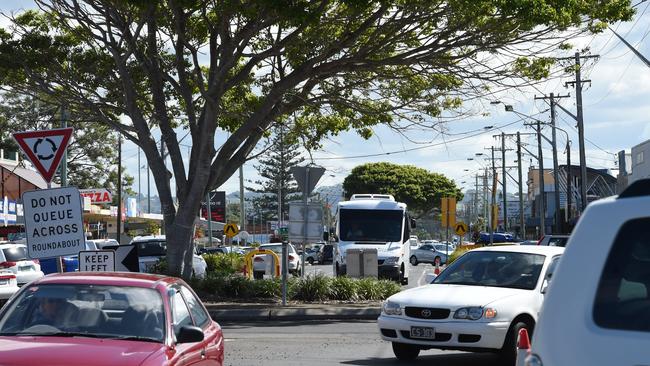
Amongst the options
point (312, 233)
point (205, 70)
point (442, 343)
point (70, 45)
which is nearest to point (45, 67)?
point (70, 45)

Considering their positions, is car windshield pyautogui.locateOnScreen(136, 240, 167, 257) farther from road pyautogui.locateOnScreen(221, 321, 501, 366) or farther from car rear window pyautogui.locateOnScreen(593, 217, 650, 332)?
car rear window pyautogui.locateOnScreen(593, 217, 650, 332)

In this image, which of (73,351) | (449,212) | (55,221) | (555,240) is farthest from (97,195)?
(73,351)

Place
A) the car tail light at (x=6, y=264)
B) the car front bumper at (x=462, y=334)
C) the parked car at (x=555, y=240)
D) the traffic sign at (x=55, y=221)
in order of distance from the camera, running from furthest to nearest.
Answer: the parked car at (x=555, y=240) → the car tail light at (x=6, y=264) → the traffic sign at (x=55, y=221) → the car front bumper at (x=462, y=334)

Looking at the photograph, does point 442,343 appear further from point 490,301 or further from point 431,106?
point 431,106

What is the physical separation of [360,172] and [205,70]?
6633 cm

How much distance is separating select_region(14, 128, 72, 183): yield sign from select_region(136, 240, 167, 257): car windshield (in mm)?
16926

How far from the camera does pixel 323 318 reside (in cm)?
2058

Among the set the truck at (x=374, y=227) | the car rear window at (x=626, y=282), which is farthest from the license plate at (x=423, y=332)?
the truck at (x=374, y=227)

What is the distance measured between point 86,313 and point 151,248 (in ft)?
77.1

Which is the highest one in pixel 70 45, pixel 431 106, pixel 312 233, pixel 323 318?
pixel 70 45

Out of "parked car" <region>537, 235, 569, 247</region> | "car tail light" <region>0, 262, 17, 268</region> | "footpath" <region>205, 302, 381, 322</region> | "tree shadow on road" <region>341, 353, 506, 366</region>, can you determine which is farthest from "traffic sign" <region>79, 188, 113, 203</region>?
"tree shadow on road" <region>341, 353, 506, 366</region>

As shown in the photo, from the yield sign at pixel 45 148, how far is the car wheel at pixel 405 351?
543cm

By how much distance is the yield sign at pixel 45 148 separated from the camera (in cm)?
1431

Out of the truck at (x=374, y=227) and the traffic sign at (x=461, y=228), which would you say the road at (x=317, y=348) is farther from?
the traffic sign at (x=461, y=228)
